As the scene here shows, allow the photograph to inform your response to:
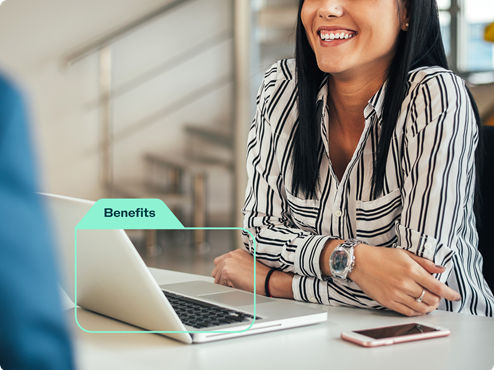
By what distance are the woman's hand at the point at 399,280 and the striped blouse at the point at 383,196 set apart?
34 millimetres

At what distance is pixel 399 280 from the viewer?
33.7 inches

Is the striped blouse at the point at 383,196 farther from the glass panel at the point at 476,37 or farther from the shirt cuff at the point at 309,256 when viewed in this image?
the glass panel at the point at 476,37

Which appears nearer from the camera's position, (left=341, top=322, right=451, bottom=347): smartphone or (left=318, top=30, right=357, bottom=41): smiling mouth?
(left=341, top=322, right=451, bottom=347): smartphone

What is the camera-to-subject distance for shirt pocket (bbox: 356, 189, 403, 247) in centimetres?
103

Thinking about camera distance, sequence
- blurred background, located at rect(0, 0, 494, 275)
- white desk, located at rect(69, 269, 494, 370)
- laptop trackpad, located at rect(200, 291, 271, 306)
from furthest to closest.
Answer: blurred background, located at rect(0, 0, 494, 275) < laptop trackpad, located at rect(200, 291, 271, 306) < white desk, located at rect(69, 269, 494, 370)

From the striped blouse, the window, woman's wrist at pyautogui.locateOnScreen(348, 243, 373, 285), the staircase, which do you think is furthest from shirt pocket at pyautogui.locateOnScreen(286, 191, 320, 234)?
the window

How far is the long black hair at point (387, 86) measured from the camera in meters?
1.03

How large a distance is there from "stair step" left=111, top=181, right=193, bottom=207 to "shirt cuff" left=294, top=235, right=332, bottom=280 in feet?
9.66

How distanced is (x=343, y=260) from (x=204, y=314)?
319mm

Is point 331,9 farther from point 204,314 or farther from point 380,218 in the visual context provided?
point 204,314

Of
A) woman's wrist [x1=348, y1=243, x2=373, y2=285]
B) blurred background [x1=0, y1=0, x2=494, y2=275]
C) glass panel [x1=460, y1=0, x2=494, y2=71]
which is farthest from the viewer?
glass panel [x1=460, y1=0, x2=494, y2=71]

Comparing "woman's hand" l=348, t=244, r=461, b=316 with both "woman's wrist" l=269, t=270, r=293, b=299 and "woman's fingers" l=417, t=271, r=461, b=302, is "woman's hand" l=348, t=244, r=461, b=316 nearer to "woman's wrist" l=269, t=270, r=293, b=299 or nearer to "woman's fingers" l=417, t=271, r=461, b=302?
"woman's fingers" l=417, t=271, r=461, b=302

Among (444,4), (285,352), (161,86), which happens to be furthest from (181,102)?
(285,352)

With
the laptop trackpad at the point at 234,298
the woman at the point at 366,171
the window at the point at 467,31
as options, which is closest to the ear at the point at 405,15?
the woman at the point at 366,171
